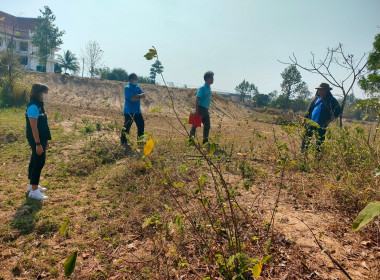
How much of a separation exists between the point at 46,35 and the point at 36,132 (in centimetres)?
3424

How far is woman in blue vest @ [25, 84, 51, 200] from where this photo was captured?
310 centimetres

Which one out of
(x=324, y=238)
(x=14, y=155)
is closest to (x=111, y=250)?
(x=324, y=238)

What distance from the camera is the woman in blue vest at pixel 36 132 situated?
3.10 m

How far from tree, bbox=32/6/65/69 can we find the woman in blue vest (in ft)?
105

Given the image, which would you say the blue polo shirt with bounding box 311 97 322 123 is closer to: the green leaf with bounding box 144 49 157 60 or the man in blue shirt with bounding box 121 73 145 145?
the man in blue shirt with bounding box 121 73 145 145

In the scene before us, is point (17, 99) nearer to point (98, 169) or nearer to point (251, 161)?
point (98, 169)

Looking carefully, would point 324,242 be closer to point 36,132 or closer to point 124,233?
point 124,233

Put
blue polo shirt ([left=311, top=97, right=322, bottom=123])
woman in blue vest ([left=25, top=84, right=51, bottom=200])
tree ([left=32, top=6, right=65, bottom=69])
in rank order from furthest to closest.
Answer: tree ([left=32, top=6, right=65, bottom=69]) → blue polo shirt ([left=311, top=97, right=322, bottom=123]) → woman in blue vest ([left=25, top=84, right=51, bottom=200])

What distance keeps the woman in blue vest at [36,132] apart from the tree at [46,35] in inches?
1256

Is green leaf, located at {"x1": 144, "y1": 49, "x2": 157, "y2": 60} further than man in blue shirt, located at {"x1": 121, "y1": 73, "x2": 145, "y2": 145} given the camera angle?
No

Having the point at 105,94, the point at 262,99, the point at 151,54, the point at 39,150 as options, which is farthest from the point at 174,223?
the point at 262,99

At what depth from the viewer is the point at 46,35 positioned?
30.3 m

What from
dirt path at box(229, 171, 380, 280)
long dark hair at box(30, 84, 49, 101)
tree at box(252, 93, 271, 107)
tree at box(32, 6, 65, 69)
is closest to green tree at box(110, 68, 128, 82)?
tree at box(32, 6, 65, 69)

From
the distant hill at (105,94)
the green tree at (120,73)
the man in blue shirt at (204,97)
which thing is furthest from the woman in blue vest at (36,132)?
the green tree at (120,73)
